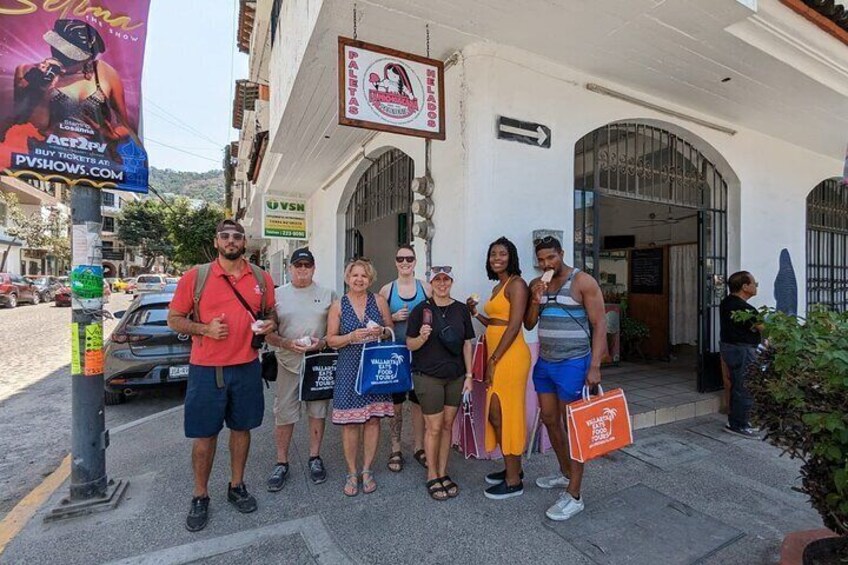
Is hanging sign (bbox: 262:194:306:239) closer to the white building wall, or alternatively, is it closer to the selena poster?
the white building wall

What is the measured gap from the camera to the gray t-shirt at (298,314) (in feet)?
11.4

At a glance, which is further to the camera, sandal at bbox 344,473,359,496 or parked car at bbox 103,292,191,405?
parked car at bbox 103,292,191,405

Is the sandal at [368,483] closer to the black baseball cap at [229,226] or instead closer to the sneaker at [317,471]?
the sneaker at [317,471]

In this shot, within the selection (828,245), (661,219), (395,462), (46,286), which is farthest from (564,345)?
(46,286)

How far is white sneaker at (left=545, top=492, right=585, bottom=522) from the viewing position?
9.64ft

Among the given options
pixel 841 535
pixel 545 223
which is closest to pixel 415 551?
pixel 841 535

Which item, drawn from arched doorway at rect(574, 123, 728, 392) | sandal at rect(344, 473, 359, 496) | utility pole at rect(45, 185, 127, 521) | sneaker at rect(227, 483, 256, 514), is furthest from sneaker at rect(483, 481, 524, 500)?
utility pole at rect(45, 185, 127, 521)

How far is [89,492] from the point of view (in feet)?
10.2

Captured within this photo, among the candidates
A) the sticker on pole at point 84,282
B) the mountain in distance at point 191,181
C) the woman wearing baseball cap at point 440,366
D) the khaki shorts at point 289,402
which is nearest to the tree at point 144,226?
the mountain in distance at point 191,181

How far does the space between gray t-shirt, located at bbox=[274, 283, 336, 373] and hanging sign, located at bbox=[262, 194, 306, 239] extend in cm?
724

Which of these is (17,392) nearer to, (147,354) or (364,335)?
(147,354)

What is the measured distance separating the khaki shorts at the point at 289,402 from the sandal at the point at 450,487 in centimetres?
110

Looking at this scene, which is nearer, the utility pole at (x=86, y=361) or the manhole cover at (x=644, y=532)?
the manhole cover at (x=644, y=532)

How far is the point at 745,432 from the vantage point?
4680 millimetres
